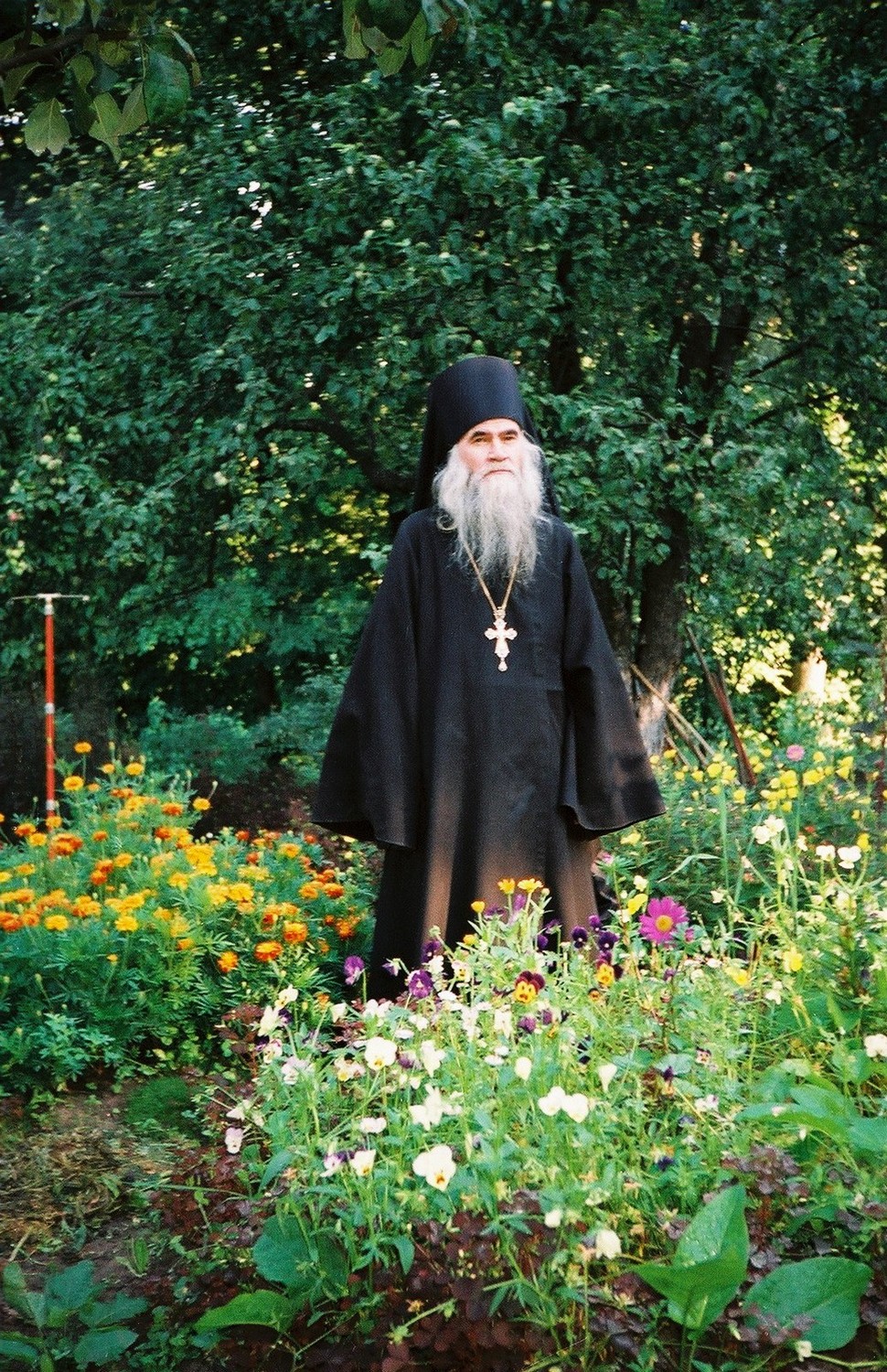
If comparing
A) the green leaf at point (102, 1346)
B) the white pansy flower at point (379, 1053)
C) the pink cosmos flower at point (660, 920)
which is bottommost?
the green leaf at point (102, 1346)

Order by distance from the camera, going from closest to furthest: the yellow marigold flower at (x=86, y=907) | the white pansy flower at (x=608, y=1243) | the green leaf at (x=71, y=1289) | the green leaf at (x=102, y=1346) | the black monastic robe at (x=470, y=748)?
the white pansy flower at (x=608, y=1243)
the green leaf at (x=102, y=1346)
the green leaf at (x=71, y=1289)
the black monastic robe at (x=470, y=748)
the yellow marigold flower at (x=86, y=907)

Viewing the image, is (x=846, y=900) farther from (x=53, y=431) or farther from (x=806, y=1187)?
(x=53, y=431)

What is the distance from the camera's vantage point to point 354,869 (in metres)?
5.39

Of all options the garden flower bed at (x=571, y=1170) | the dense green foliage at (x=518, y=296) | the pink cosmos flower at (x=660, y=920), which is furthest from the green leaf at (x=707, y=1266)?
the dense green foliage at (x=518, y=296)

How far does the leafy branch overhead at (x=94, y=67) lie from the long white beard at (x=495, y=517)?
1622mm

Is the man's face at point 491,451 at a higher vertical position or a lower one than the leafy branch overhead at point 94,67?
lower

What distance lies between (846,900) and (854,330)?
18.0 feet

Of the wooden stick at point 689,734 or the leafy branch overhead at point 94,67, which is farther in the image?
the wooden stick at point 689,734

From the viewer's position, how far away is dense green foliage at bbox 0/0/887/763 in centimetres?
716

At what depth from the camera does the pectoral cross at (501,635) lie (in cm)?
418

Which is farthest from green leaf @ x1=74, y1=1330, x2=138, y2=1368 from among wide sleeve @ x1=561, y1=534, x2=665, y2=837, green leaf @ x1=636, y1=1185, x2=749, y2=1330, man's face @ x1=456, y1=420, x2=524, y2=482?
man's face @ x1=456, y1=420, x2=524, y2=482

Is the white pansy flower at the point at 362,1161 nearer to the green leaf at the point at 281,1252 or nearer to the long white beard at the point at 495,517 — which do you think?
the green leaf at the point at 281,1252

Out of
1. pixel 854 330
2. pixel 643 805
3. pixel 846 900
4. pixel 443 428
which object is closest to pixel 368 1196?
pixel 846 900

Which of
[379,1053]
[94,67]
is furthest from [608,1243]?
[94,67]
